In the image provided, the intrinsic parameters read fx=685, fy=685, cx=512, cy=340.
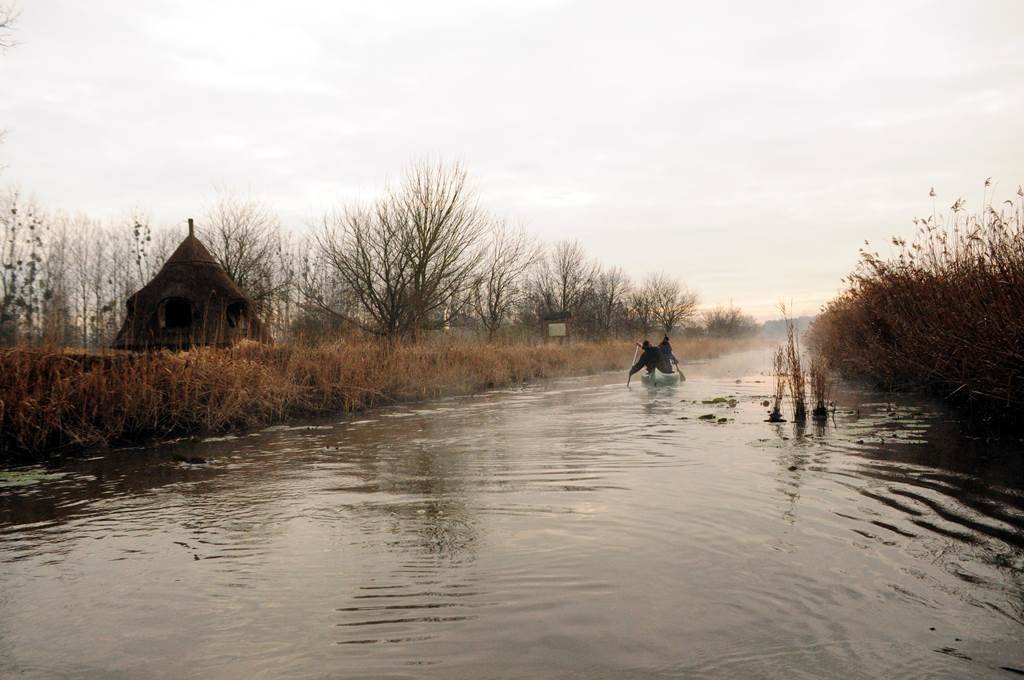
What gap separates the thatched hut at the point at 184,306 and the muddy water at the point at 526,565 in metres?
13.9

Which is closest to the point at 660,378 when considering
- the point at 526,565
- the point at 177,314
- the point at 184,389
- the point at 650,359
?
the point at 650,359

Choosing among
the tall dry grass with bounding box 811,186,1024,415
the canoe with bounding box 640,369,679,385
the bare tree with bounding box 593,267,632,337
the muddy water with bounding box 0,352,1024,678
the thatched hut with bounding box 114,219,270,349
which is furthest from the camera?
the bare tree with bounding box 593,267,632,337

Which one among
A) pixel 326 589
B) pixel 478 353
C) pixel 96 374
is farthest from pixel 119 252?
pixel 326 589

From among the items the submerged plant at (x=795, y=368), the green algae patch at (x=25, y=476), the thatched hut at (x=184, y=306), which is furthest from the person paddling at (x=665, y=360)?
the green algae patch at (x=25, y=476)

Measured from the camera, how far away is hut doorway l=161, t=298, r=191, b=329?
2366 cm

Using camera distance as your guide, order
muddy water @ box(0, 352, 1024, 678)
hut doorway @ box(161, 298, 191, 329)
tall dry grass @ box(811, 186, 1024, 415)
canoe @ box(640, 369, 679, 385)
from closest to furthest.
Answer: muddy water @ box(0, 352, 1024, 678) → tall dry grass @ box(811, 186, 1024, 415) → canoe @ box(640, 369, 679, 385) → hut doorway @ box(161, 298, 191, 329)

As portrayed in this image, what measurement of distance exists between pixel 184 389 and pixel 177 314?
42.1 feet

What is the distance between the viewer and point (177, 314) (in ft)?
78.8

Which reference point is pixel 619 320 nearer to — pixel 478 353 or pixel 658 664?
pixel 478 353

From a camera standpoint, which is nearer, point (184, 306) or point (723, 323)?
point (184, 306)

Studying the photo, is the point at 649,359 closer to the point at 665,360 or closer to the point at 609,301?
the point at 665,360

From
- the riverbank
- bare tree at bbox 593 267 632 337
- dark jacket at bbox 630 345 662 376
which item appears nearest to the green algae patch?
the riverbank

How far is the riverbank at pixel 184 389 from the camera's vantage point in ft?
34.4

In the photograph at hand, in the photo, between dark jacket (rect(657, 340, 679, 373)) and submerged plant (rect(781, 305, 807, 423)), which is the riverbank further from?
submerged plant (rect(781, 305, 807, 423))
